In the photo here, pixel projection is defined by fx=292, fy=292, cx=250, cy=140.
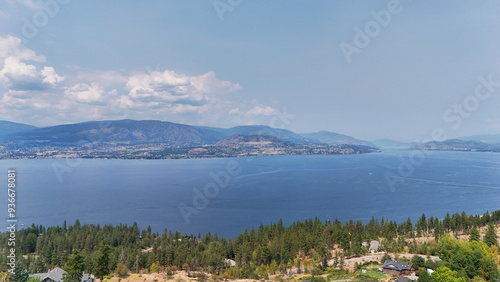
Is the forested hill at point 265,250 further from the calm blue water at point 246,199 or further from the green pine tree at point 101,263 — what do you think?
the calm blue water at point 246,199

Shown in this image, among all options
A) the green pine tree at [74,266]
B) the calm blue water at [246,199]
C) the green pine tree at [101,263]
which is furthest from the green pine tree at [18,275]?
the calm blue water at [246,199]

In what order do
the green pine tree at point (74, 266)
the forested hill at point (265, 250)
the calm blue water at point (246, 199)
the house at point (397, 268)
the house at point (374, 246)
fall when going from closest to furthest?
1. the green pine tree at point (74, 266)
2. the house at point (397, 268)
3. the forested hill at point (265, 250)
4. the house at point (374, 246)
5. the calm blue water at point (246, 199)

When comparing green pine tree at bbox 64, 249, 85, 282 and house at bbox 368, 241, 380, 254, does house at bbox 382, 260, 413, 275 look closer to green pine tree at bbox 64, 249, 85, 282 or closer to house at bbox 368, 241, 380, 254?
house at bbox 368, 241, 380, 254

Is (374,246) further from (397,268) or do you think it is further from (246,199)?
(246,199)

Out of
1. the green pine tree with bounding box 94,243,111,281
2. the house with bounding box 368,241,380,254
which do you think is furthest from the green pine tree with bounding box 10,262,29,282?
the house with bounding box 368,241,380,254

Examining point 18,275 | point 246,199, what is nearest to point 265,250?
point 18,275

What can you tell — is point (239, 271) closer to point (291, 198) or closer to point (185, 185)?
point (291, 198)
